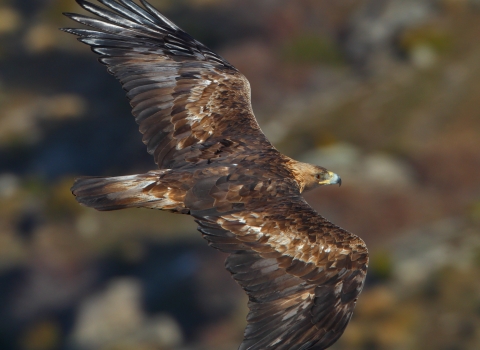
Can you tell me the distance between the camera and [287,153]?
4428 cm

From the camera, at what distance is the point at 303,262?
11.1m

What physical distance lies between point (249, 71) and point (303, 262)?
132ft

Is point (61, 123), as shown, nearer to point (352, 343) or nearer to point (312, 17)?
point (312, 17)

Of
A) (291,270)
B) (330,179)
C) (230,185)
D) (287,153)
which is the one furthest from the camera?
(287,153)

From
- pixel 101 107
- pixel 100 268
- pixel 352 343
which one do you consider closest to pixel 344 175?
pixel 352 343

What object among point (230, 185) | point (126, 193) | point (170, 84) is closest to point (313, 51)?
point (170, 84)

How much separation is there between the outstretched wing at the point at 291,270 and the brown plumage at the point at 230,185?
0.01 meters

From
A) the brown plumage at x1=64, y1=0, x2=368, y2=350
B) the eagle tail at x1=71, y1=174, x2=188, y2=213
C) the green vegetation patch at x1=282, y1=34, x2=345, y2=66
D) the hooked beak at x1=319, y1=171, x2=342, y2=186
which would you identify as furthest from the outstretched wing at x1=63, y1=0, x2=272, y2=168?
the green vegetation patch at x1=282, y1=34, x2=345, y2=66

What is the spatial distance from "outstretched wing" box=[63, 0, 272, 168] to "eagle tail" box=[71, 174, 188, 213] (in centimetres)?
105

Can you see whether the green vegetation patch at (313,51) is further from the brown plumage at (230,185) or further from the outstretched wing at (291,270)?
the outstretched wing at (291,270)

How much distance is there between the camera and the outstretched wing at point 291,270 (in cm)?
1064

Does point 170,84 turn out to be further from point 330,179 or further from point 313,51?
point 313,51

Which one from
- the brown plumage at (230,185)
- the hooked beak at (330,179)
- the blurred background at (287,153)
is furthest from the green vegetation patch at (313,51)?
the hooked beak at (330,179)

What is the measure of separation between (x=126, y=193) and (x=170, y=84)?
2.73 m
